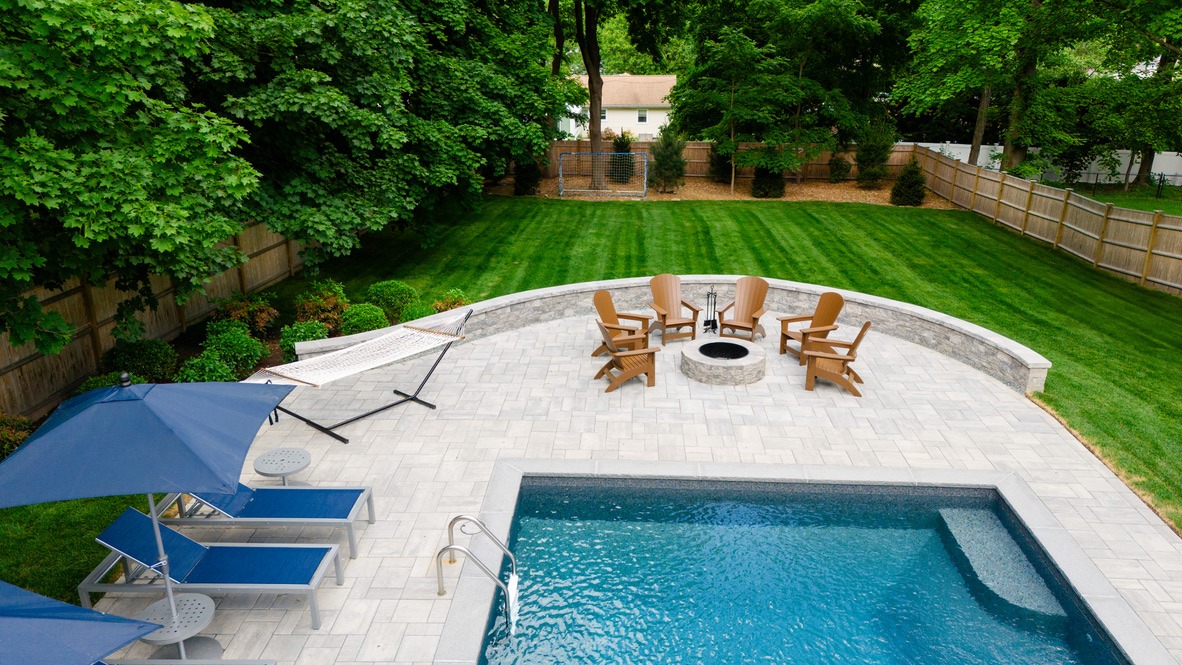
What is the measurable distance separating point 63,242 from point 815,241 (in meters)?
15.2

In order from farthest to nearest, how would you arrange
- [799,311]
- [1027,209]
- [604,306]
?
1. [1027,209]
2. [799,311]
3. [604,306]

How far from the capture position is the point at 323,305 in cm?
1218

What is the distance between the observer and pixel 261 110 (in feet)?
36.2

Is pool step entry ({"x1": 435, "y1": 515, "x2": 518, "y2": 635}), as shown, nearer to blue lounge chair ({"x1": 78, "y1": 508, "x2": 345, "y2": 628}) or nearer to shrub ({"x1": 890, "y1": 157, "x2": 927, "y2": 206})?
blue lounge chair ({"x1": 78, "y1": 508, "x2": 345, "y2": 628})

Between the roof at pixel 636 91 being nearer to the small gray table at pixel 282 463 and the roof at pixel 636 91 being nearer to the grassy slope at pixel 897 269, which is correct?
the grassy slope at pixel 897 269

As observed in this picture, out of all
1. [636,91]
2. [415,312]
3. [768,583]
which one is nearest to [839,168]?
[415,312]

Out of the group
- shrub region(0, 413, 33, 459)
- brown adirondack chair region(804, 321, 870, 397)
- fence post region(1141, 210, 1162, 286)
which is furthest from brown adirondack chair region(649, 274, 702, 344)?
fence post region(1141, 210, 1162, 286)

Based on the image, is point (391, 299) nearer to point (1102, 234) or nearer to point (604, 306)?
point (604, 306)

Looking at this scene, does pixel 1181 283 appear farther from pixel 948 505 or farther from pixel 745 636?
pixel 745 636

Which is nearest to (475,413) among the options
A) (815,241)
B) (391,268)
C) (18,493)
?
(18,493)

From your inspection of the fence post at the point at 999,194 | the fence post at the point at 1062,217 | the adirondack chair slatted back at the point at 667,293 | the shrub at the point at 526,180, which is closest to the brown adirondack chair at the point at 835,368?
the adirondack chair slatted back at the point at 667,293

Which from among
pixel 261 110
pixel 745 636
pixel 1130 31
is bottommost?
pixel 745 636

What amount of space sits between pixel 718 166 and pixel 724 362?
1581cm

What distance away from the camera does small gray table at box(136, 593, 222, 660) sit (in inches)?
214
